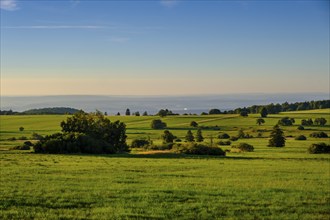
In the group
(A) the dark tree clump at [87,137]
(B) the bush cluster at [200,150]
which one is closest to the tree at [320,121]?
(A) the dark tree clump at [87,137]

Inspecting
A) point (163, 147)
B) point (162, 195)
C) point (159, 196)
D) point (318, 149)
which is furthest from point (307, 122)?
point (159, 196)

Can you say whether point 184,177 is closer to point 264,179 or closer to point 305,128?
point 264,179

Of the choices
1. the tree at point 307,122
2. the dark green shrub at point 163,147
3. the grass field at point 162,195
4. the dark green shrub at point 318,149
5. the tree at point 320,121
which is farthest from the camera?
the tree at point 320,121

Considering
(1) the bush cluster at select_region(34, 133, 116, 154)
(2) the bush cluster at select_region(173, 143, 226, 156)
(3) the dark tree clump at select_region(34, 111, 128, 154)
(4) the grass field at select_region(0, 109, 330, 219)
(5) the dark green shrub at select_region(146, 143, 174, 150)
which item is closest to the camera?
(4) the grass field at select_region(0, 109, 330, 219)

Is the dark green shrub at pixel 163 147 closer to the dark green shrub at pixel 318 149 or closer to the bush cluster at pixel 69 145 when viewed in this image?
the bush cluster at pixel 69 145

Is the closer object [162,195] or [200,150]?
[162,195]

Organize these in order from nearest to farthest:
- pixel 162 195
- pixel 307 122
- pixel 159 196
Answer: pixel 159 196 < pixel 162 195 < pixel 307 122

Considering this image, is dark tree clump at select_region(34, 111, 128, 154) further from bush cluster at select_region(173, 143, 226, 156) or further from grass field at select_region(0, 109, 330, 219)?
grass field at select_region(0, 109, 330, 219)

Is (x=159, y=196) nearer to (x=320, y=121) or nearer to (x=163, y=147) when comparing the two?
(x=163, y=147)

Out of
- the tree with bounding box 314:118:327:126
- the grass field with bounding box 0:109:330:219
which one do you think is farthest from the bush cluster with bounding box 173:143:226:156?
the tree with bounding box 314:118:327:126

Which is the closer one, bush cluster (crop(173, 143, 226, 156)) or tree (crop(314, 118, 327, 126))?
bush cluster (crop(173, 143, 226, 156))

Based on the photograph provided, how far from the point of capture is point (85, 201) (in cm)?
1691

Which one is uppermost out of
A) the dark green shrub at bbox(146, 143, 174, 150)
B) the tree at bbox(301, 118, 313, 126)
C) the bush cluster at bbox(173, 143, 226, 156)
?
the tree at bbox(301, 118, 313, 126)

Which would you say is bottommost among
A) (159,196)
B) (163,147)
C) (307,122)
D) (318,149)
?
(163,147)
